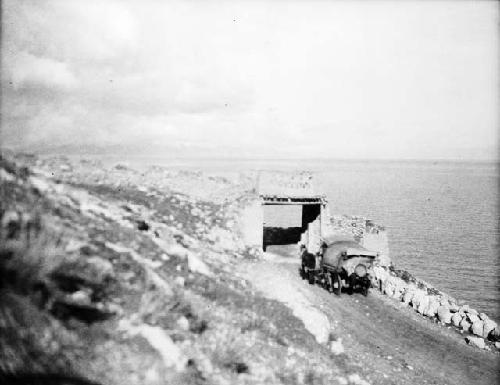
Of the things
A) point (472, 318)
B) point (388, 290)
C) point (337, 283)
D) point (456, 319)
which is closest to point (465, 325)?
point (456, 319)

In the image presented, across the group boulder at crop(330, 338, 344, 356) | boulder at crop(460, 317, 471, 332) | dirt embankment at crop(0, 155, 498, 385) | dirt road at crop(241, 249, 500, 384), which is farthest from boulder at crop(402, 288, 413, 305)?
boulder at crop(330, 338, 344, 356)

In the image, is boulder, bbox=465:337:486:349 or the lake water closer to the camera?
boulder, bbox=465:337:486:349

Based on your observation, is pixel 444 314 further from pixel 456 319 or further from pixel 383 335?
pixel 383 335

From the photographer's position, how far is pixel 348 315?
48.9 feet

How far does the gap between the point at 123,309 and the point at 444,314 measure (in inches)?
657

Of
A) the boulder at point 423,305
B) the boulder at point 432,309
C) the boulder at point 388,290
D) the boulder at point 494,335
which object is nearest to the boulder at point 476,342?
the boulder at point 494,335

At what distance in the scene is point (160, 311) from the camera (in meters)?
7.42

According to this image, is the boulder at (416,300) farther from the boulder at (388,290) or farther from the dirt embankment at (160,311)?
the dirt embankment at (160,311)

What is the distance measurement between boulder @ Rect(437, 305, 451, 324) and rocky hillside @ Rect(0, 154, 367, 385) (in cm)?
926

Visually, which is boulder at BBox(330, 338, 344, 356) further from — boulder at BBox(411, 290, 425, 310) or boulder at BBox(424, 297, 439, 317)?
boulder at BBox(411, 290, 425, 310)

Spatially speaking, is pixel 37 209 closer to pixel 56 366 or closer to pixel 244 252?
pixel 56 366

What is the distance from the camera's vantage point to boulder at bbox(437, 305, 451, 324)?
17291 millimetres

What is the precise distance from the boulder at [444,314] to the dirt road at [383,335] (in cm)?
75

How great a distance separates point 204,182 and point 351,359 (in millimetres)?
14101
